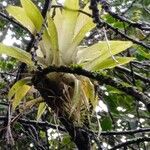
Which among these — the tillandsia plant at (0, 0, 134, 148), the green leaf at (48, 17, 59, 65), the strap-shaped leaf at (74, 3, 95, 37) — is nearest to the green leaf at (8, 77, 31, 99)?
the tillandsia plant at (0, 0, 134, 148)

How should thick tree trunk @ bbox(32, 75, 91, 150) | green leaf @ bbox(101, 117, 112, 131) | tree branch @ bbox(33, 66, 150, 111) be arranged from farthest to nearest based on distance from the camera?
green leaf @ bbox(101, 117, 112, 131)
thick tree trunk @ bbox(32, 75, 91, 150)
tree branch @ bbox(33, 66, 150, 111)

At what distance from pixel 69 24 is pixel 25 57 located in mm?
228

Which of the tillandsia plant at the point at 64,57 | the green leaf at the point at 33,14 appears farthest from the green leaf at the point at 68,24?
the green leaf at the point at 33,14

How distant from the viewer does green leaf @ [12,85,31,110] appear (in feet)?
5.49

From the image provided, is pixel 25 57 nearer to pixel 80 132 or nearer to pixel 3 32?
pixel 80 132

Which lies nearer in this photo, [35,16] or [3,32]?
[35,16]

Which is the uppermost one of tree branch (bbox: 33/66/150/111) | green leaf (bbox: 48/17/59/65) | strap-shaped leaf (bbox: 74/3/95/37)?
strap-shaped leaf (bbox: 74/3/95/37)

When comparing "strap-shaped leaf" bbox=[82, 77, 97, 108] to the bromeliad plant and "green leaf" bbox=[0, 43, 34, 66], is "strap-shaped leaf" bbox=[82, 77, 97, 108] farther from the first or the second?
"green leaf" bbox=[0, 43, 34, 66]

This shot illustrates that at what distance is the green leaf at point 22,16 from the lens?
1624mm

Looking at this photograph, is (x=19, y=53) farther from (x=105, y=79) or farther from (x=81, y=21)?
(x=105, y=79)

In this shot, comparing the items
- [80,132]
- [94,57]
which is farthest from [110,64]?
[80,132]

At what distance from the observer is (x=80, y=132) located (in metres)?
1.71

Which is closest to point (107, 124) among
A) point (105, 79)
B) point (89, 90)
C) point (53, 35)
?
point (89, 90)

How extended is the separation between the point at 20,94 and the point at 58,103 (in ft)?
0.52
